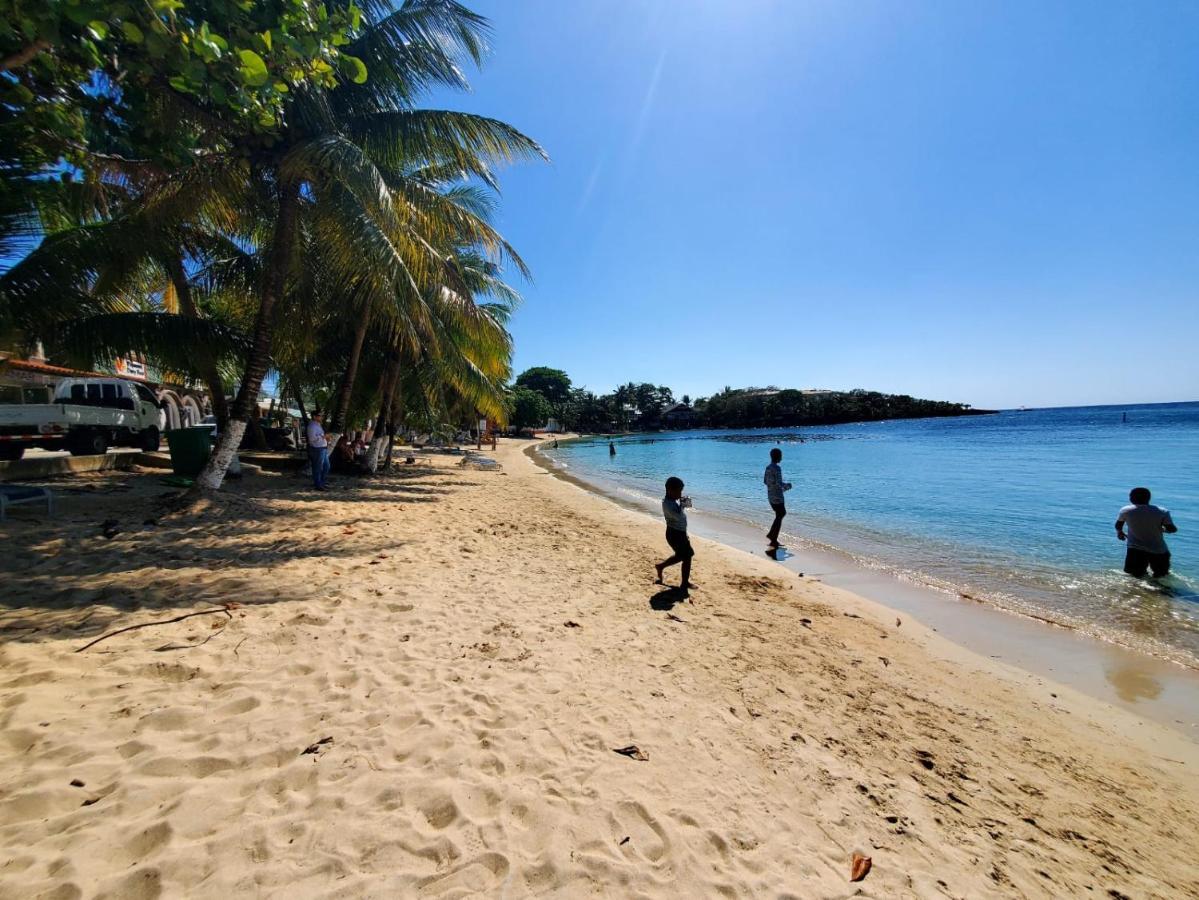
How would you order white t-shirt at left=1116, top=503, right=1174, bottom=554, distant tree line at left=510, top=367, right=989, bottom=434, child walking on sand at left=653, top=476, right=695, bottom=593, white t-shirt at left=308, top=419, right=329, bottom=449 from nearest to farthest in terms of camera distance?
child walking on sand at left=653, top=476, right=695, bottom=593 → white t-shirt at left=1116, top=503, right=1174, bottom=554 → white t-shirt at left=308, top=419, right=329, bottom=449 → distant tree line at left=510, top=367, right=989, bottom=434

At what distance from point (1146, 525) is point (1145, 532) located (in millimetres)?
134

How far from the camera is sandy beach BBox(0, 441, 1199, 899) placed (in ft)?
7.10

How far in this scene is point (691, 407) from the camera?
385 feet

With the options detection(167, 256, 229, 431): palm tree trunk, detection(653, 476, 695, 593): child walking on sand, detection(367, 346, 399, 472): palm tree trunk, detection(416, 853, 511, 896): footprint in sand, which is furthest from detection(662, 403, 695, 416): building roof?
detection(416, 853, 511, 896): footprint in sand

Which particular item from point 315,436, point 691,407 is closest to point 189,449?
point 315,436

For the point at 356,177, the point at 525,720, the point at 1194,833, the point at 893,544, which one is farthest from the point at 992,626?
the point at 356,177

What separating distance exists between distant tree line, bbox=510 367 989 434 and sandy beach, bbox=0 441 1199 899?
93865 millimetres

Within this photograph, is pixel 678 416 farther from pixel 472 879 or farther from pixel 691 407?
pixel 472 879

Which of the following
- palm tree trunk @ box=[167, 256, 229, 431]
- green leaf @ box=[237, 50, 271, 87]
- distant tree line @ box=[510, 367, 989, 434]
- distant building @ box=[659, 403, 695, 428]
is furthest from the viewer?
distant building @ box=[659, 403, 695, 428]

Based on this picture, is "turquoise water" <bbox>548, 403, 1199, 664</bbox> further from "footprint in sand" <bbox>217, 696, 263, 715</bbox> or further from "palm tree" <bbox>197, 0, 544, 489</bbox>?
"palm tree" <bbox>197, 0, 544, 489</bbox>

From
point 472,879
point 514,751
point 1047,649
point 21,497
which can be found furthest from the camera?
point 21,497

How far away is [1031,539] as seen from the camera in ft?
36.2

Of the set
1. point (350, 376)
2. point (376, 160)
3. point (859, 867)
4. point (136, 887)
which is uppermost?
point (376, 160)

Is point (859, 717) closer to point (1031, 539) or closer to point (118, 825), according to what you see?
point (118, 825)
